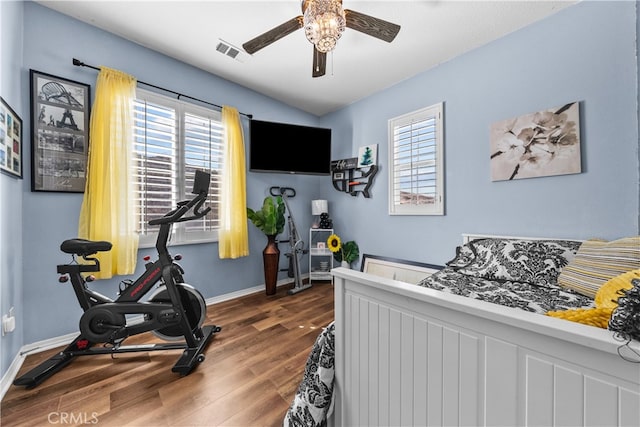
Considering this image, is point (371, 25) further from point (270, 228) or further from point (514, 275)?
point (270, 228)

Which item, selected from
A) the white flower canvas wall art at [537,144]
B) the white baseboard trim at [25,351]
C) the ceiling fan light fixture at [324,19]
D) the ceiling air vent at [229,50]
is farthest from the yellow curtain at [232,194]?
the white flower canvas wall art at [537,144]

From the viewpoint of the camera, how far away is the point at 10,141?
163 cm

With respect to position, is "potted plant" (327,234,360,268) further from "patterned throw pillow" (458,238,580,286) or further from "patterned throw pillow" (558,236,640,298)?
"patterned throw pillow" (558,236,640,298)

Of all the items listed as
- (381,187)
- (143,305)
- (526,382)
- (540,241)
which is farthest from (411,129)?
(143,305)

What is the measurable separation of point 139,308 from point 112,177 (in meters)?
1.18

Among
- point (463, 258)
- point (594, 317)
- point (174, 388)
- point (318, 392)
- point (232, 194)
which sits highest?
point (232, 194)

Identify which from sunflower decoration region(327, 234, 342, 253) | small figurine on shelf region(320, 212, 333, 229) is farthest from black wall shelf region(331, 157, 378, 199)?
sunflower decoration region(327, 234, 342, 253)

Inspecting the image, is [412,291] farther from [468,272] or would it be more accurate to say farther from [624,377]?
[468,272]

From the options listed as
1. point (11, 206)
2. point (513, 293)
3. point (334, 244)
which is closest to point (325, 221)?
point (334, 244)

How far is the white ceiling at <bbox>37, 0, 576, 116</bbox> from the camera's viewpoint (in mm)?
1982

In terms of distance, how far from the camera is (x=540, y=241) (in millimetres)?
2035

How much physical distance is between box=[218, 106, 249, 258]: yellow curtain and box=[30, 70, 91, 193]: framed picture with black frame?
1.23 meters

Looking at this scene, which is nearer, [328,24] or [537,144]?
[328,24]

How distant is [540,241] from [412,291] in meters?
1.94
